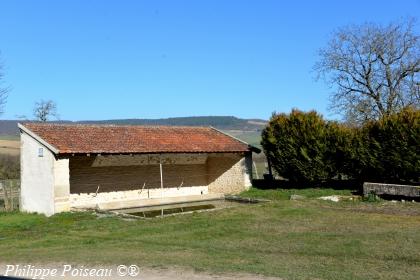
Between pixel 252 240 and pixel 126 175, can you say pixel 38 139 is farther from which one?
pixel 252 240

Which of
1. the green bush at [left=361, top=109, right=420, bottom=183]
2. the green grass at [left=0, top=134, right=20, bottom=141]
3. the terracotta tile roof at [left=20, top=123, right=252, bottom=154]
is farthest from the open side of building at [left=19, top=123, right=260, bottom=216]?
the green grass at [left=0, top=134, right=20, bottom=141]

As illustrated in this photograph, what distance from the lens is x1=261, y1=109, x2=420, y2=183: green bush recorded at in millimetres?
22438

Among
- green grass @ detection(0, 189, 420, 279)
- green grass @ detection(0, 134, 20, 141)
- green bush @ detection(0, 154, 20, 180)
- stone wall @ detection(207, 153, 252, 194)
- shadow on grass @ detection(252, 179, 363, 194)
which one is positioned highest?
green grass @ detection(0, 134, 20, 141)

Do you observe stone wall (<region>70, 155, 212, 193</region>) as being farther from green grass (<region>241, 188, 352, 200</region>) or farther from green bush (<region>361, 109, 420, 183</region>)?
green bush (<region>361, 109, 420, 183</region>)

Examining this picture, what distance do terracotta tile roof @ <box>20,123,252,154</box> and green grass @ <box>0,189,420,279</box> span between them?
12.0 feet

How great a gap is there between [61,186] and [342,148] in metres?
12.8

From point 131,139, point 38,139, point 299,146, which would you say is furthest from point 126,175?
point 299,146

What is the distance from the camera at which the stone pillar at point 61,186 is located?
21.4 meters

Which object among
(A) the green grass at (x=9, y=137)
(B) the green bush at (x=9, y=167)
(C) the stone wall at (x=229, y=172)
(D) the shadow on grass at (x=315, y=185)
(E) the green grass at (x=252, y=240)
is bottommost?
(E) the green grass at (x=252, y=240)

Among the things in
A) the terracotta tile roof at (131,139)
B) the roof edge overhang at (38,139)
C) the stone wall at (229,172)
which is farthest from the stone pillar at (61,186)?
the stone wall at (229,172)

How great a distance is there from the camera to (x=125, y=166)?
26.2 m

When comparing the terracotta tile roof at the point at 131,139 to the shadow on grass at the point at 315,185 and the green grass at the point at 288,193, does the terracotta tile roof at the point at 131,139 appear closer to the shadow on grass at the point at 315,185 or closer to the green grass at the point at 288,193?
the shadow on grass at the point at 315,185

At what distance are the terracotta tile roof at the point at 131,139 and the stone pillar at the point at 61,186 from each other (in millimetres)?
584

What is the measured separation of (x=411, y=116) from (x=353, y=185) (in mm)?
4755
